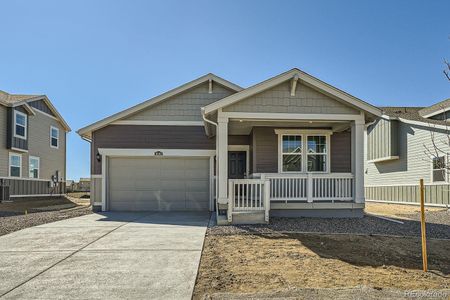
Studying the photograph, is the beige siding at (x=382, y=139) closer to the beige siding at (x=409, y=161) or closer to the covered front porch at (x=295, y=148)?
the beige siding at (x=409, y=161)

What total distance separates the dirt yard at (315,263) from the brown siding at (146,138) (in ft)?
21.0

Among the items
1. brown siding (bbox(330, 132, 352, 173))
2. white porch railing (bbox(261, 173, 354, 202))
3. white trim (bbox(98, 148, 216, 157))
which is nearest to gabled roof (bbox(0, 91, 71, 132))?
white trim (bbox(98, 148, 216, 157))

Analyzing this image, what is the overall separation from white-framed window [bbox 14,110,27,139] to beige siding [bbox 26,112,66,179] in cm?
79

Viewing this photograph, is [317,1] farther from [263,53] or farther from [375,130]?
[375,130]

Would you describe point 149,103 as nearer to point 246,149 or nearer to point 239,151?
point 239,151

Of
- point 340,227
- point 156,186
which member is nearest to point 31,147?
point 156,186

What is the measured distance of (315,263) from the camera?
17.5 ft

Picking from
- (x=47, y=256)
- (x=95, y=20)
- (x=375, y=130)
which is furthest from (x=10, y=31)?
(x=375, y=130)

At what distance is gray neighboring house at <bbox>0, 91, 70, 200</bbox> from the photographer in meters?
19.0

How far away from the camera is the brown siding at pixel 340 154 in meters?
11.7

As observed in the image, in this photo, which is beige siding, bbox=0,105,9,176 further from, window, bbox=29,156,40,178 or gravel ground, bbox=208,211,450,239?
gravel ground, bbox=208,211,450,239

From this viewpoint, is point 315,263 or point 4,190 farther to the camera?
point 4,190

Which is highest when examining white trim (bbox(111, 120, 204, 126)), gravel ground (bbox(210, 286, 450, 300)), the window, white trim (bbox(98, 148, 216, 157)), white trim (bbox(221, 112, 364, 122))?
white trim (bbox(111, 120, 204, 126))

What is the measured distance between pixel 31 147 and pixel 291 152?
17.5 metres
